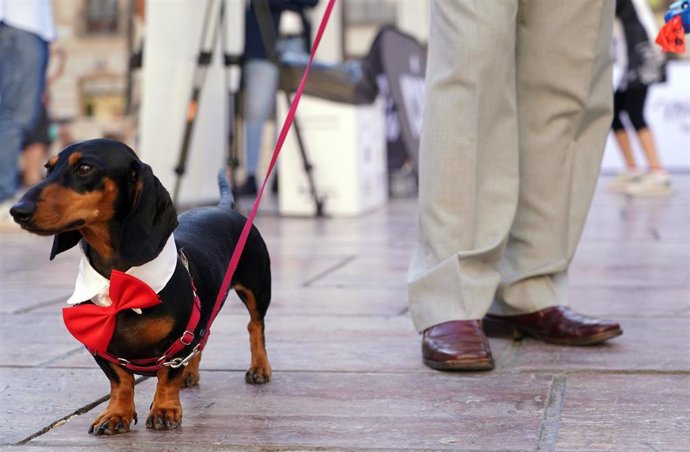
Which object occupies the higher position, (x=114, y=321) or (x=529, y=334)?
(x=114, y=321)

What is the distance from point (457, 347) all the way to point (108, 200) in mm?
930

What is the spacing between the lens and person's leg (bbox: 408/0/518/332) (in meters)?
2.58

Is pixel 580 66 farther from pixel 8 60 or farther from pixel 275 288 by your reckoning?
pixel 8 60

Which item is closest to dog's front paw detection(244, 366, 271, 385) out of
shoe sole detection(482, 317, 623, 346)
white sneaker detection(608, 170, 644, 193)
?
shoe sole detection(482, 317, 623, 346)

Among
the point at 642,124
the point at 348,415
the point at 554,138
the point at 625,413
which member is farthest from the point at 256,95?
the point at 625,413

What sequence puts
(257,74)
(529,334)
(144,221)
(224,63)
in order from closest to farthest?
(144,221) → (529,334) → (224,63) → (257,74)

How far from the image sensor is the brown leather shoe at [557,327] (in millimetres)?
2730

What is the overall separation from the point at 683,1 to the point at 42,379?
1642mm

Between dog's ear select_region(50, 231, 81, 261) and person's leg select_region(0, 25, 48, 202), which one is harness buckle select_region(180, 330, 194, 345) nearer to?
dog's ear select_region(50, 231, 81, 261)

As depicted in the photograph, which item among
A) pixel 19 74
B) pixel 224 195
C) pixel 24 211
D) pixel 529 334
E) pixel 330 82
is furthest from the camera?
pixel 330 82

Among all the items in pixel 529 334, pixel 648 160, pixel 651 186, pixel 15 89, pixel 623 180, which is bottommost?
pixel 623 180

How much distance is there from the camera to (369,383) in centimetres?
240

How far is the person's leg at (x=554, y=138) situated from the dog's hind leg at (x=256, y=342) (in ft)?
2.32

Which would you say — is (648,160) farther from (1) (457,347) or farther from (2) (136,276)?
(2) (136,276)
